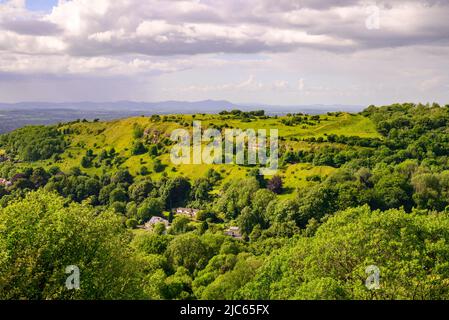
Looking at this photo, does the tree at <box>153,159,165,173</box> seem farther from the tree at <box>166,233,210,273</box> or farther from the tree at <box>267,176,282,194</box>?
the tree at <box>166,233,210,273</box>

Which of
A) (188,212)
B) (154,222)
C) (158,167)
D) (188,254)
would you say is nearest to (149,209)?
(154,222)

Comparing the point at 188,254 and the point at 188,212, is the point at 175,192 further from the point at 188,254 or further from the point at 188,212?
the point at 188,254

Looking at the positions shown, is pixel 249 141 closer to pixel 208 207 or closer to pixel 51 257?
pixel 208 207

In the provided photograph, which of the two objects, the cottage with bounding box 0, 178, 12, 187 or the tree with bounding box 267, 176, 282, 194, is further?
the cottage with bounding box 0, 178, 12, 187

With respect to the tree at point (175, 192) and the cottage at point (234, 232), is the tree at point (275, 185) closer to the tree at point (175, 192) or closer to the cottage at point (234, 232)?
the cottage at point (234, 232)

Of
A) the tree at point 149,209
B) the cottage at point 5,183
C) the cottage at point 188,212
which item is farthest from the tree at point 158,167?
the cottage at point 5,183

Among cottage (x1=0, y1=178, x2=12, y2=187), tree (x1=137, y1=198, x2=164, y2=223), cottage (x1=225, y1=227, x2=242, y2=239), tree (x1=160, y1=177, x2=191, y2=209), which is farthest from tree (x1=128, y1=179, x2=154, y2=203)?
cottage (x1=0, y1=178, x2=12, y2=187)

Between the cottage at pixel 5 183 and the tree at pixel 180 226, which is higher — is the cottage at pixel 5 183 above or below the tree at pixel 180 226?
above

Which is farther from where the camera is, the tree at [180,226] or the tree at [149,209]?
the tree at [149,209]

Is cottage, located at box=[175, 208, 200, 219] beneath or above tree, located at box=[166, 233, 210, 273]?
beneath
